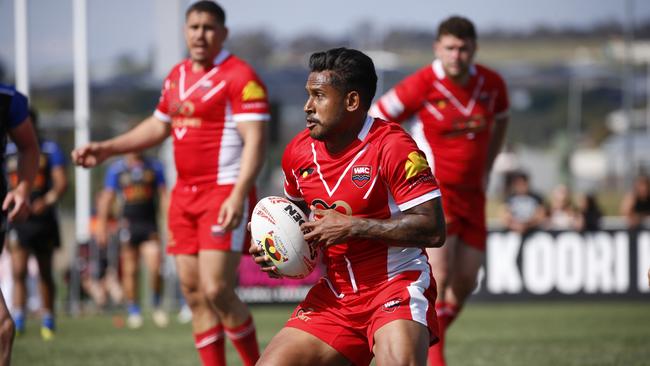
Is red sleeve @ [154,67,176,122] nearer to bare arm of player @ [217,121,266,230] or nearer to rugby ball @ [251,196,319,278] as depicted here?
bare arm of player @ [217,121,266,230]

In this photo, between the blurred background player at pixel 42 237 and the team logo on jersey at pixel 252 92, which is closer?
the team logo on jersey at pixel 252 92

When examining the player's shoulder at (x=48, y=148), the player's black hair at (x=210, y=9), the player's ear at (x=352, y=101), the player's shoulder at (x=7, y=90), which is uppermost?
the player's black hair at (x=210, y=9)

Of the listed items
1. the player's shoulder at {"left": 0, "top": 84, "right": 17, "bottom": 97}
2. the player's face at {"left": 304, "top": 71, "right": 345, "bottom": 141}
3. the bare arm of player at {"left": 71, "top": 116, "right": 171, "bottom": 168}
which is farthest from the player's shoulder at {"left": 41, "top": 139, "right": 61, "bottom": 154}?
the player's face at {"left": 304, "top": 71, "right": 345, "bottom": 141}

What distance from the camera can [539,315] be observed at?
15.4 metres

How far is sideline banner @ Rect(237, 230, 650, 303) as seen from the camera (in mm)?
16547

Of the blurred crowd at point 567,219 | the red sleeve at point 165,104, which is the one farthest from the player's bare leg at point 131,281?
the red sleeve at point 165,104

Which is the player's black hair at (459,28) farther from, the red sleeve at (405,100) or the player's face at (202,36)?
the player's face at (202,36)

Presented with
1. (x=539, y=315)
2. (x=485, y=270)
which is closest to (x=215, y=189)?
(x=539, y=315)

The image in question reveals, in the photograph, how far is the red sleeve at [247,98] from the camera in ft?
24.7

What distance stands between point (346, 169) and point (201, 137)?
94.1 inches

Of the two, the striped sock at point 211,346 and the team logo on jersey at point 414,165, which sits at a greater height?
the team logo on jersey at point 414,165

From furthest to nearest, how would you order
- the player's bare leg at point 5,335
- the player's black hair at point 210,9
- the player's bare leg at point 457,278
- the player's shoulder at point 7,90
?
1. the player's bare leg at point 457,278
2. the player's black hair at point 210,9
3. the player's shoulder at point 7,90
4. the player's bare leg at point 5,335

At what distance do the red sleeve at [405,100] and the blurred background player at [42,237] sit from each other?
575cm

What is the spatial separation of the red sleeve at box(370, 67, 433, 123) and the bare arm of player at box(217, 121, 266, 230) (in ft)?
3.72
